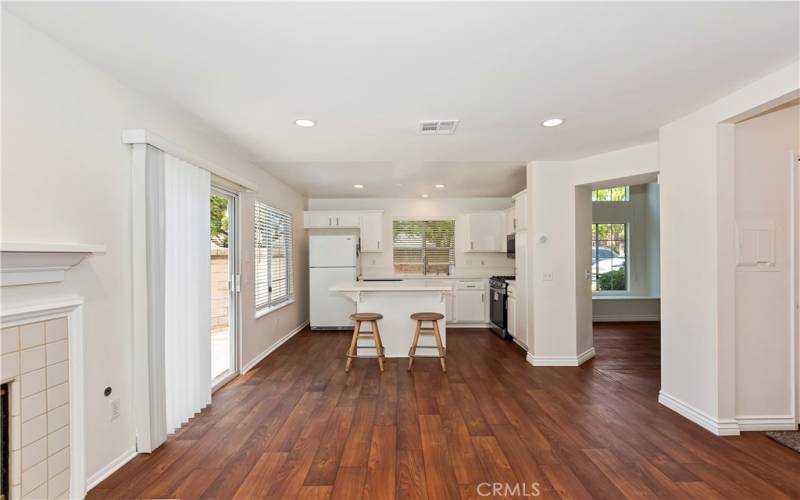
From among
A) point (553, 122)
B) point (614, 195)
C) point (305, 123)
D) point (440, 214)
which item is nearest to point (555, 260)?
point (553, 122)

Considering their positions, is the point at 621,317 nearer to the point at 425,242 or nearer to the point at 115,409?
the point at 425,242

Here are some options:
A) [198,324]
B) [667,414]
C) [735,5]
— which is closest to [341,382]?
[198,324]

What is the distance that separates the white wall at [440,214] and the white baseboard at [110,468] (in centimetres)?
471

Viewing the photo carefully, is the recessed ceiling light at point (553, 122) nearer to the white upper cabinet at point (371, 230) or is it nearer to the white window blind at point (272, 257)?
the white window blind at point (272, 257)

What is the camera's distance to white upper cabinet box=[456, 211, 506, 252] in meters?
6.39

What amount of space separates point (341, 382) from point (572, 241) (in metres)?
3.11

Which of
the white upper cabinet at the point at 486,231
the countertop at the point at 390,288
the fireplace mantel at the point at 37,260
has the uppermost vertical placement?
the white upper cabinet at the point at 486,231

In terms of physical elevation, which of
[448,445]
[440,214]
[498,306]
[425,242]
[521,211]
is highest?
[440,214]

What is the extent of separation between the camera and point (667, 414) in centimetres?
285

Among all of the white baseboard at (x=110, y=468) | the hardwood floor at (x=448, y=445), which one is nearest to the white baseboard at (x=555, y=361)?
the hardwood floor at (x=448, y=445)

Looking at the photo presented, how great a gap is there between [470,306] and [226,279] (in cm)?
398

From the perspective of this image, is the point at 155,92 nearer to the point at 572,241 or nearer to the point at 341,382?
the point at 341,382

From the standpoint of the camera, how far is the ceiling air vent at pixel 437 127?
9.33ft

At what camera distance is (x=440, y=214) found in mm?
6754
